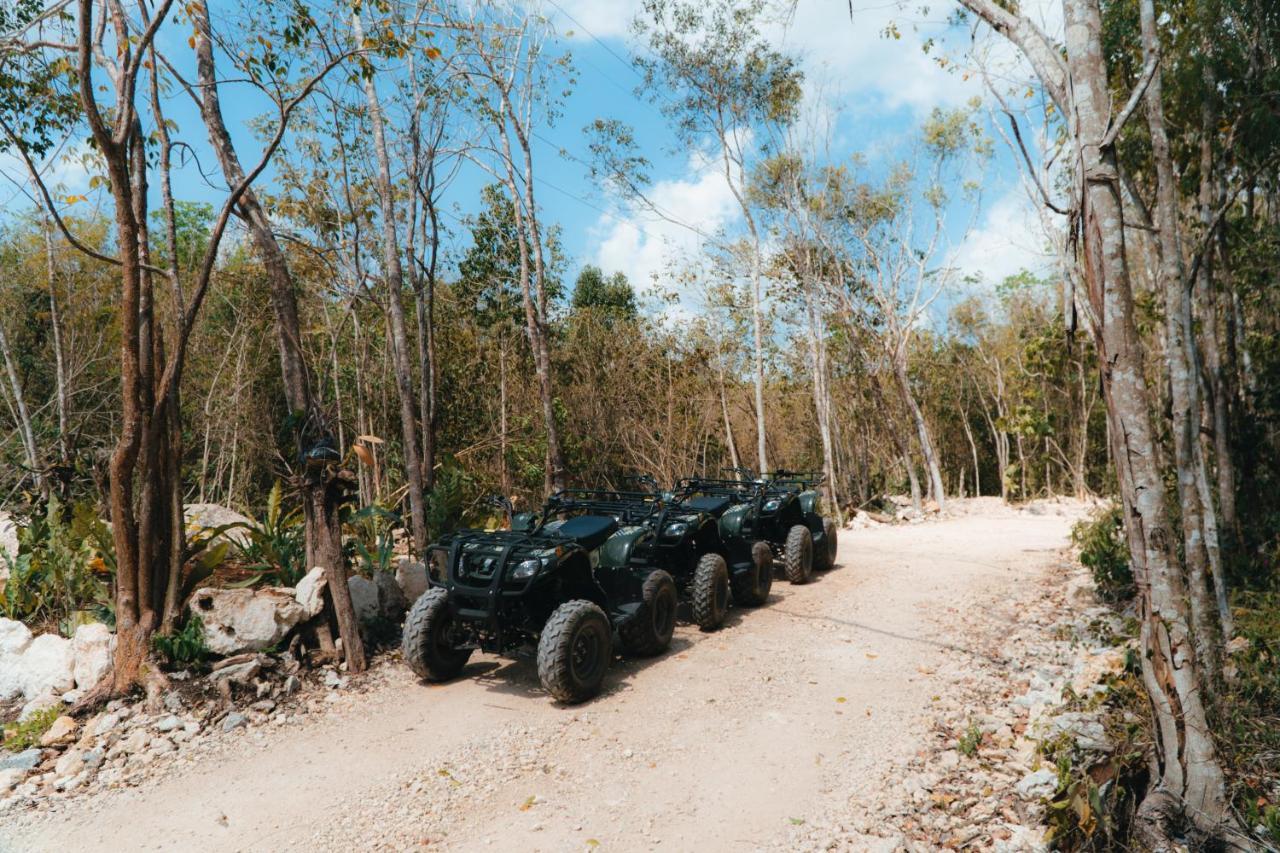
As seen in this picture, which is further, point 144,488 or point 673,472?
point 673,472

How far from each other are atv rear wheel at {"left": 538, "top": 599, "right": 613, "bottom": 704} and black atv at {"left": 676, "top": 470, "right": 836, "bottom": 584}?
2.54 metres

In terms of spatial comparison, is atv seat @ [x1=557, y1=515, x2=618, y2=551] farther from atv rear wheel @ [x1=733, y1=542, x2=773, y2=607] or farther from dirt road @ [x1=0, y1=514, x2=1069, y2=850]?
atv rear wheel @ [x1=733, y1=542, x2=773, y2=607]

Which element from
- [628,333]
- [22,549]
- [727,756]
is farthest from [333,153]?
[727,756]

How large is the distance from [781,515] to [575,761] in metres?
4.72

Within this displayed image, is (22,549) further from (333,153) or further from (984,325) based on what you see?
(984,325)

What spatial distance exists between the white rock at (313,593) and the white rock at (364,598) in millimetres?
368

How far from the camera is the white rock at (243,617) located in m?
5.27

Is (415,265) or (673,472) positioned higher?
(415,265)

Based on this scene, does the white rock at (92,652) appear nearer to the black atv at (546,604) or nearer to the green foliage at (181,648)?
the green foliage at (181,648)

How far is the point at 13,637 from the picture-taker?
5.38 m

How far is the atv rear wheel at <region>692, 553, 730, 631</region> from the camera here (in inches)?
242

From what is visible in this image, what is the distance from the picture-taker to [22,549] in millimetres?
6297

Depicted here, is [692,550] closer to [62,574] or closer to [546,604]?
[546,604]

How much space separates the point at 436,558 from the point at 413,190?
6.00 metres
